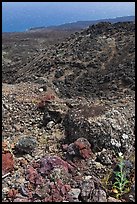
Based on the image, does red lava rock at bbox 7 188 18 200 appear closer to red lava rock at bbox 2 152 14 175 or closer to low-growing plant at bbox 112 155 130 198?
red lava rock at bbox 2 152 14 175

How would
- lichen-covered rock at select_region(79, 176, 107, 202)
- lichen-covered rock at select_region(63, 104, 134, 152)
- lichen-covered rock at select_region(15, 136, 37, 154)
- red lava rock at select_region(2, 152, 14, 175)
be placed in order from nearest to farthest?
1. lichen-covered rock at select_region(79, 176, 107, 202)
2. red lava rock at select_region(2, 152, 14, 175)
3. lichen-covered rock at select_region(15, 136, 37, 154)
4. lichen-covered rock at select_region(63, 104, 134, 152)

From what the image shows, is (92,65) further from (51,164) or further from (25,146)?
(51,164)

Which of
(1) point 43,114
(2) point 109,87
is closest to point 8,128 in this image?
(1) point 43,114

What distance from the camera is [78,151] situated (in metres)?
10.6

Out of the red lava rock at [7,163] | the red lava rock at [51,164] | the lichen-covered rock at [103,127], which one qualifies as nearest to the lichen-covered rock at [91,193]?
the red lava rock at [51,164]

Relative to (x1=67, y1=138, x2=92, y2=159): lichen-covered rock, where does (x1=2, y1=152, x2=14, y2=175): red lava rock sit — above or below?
below

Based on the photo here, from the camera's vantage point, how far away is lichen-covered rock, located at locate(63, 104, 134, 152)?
10914 mm

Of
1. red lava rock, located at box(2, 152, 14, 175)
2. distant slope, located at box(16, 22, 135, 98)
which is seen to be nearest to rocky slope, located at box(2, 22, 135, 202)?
red lava rock, located at box(2, 152, 14, 175)

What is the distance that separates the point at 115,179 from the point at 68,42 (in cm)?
1892

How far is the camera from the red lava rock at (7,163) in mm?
9898

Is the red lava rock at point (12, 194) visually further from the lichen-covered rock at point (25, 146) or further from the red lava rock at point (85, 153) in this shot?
the red lava rock at point (85, 153)

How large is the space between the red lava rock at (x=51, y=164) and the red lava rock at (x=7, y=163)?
2.41 ft

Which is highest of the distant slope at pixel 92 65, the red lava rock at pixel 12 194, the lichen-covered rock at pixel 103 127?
the distant slope at pixel 92 65

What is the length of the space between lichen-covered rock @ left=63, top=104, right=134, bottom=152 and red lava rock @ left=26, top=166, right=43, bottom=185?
1.98m
